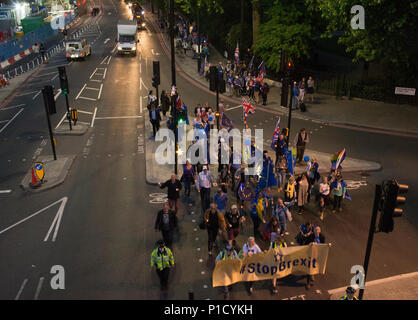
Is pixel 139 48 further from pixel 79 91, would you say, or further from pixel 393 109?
pixel 393 109

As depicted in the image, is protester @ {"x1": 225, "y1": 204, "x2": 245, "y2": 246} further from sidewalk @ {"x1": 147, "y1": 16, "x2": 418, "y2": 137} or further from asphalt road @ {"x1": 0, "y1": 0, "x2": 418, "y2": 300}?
sidewalk @ {"x1": 147, "y1": 16, "x2": 418, "y2": 137}

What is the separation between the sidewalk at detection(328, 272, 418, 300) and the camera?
981cm

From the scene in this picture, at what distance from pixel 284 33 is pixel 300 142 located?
14.3m

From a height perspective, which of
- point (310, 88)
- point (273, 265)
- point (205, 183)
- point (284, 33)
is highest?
point (284, 33)

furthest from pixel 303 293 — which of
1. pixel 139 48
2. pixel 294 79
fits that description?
pixel 139 48

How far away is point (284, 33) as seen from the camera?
2892 cm

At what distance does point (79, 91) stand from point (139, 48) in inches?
804

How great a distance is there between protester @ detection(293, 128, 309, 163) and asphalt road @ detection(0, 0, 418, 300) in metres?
2.14

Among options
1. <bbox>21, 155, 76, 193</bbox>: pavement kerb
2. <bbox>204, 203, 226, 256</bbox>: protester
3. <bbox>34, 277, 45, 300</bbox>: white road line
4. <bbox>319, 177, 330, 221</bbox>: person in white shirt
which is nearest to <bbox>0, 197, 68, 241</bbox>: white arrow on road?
<bbox>21, 155, 76, 193</bbox>: pavement kerb

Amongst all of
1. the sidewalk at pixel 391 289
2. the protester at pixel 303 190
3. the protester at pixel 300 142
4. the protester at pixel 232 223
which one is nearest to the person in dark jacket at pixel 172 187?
the protester at pixel 232 223

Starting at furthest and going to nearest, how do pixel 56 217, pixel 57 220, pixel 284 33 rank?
pixel 284 33
pixel 56 217
pixel 57 220

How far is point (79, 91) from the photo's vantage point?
102 ft

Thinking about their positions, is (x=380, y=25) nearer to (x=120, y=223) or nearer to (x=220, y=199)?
(x=220, y=199)

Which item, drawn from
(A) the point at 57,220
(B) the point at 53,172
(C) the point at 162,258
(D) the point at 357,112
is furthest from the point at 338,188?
(D) the point at 357,112
